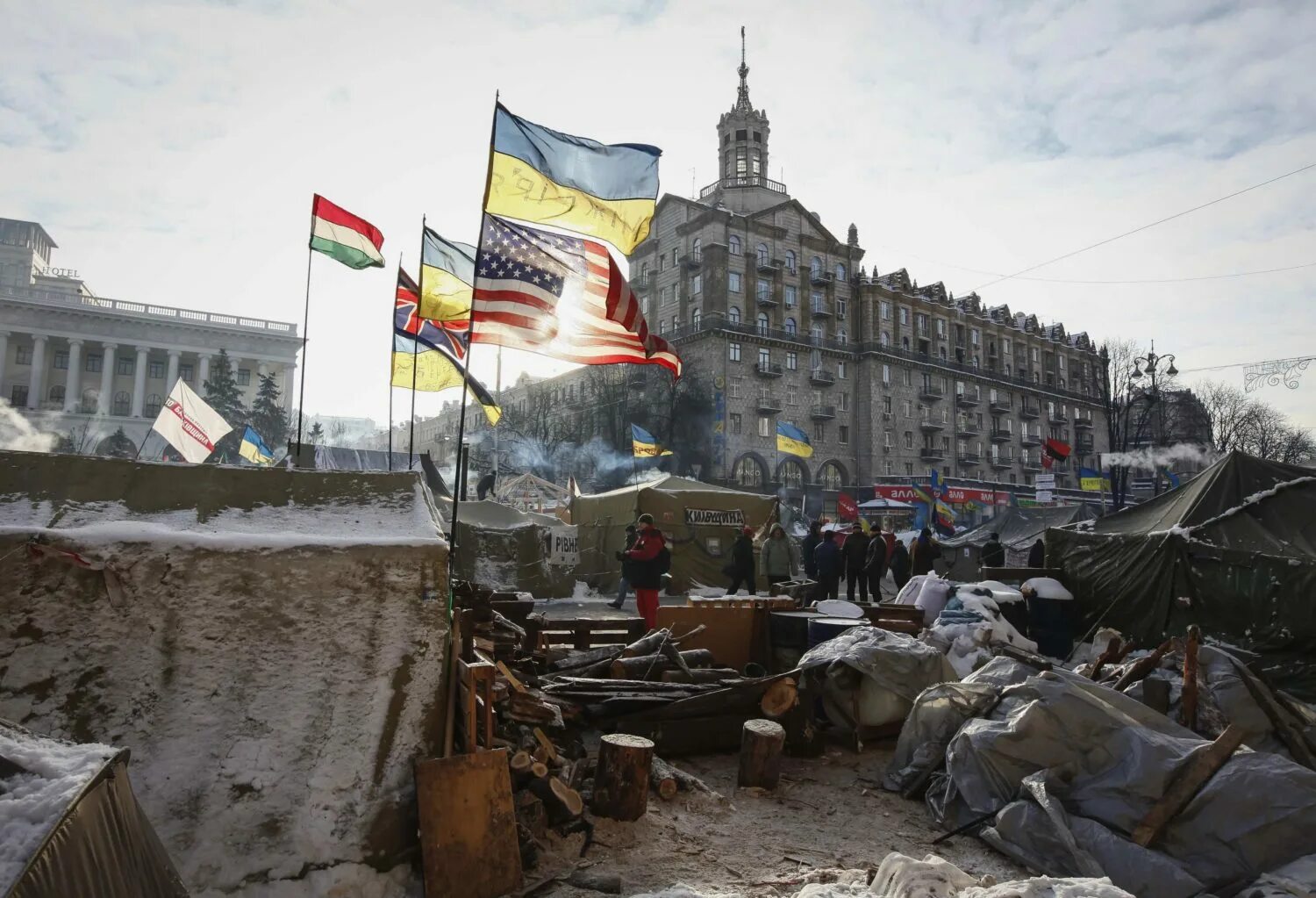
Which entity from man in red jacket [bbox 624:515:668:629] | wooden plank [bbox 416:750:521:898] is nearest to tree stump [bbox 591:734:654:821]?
wooden plank [bbox 416:750:521:898]

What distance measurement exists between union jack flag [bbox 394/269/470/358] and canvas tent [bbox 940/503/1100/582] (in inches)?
656

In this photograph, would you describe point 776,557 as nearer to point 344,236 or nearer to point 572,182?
point 572,182

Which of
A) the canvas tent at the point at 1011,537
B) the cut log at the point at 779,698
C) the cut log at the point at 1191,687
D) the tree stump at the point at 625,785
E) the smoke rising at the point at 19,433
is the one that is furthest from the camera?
the smoke rising at the point at 19,433

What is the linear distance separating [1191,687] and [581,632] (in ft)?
18.0

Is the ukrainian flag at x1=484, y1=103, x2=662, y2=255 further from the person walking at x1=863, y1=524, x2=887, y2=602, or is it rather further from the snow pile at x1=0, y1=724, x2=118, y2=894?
the person walking at x1=863, y1=524, x2=887, y2=602

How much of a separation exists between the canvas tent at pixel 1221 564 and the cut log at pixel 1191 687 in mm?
4865

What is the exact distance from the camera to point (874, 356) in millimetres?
58344

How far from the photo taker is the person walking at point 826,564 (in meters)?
Result: 14.2

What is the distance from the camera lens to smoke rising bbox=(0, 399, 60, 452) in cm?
4731

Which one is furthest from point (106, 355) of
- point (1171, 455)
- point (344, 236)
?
point (1171, 455)

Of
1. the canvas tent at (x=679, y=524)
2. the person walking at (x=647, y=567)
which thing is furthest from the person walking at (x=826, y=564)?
the person walking at (x=647, y=567)

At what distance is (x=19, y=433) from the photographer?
51844mm

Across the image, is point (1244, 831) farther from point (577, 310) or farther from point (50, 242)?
point (50, 242)

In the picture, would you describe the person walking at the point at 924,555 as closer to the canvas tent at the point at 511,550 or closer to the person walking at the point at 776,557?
the person walking at the point at 776,557
